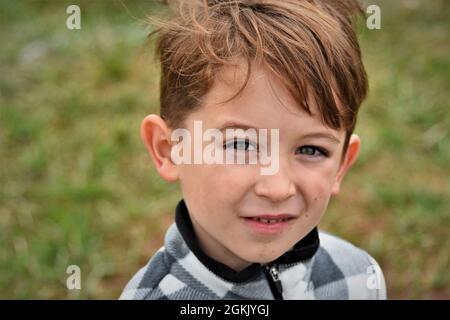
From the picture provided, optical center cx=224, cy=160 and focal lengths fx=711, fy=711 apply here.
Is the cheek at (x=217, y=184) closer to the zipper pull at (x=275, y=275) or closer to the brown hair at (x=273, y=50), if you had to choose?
the brown hair at (x=273, y=50)

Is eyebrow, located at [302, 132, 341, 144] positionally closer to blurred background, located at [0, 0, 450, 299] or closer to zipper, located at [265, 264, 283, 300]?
zipper, located at [265, 264, 283, 300]

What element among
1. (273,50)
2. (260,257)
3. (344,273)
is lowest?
(344,273)

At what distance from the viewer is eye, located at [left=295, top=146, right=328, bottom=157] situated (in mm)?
1341

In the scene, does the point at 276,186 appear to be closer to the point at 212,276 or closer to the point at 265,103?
the point at 265,103

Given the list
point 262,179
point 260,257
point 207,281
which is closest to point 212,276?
point 207,281

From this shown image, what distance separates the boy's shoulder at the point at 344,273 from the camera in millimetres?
1653

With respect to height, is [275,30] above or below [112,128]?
above

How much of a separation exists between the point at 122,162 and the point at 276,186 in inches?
70.1

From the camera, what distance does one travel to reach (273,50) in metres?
1.31

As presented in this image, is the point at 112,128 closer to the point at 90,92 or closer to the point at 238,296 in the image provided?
the point at 90,92
